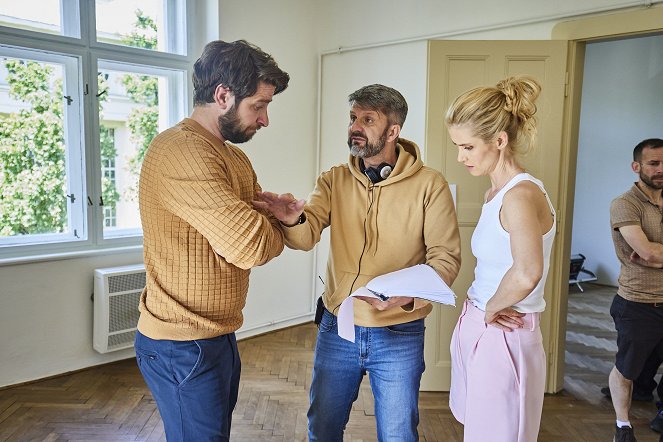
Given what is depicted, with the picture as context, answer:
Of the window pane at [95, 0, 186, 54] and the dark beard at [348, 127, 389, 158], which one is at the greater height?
the window pane at [95, 0, 186, 54]

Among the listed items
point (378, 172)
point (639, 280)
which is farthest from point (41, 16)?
point (639, 280)

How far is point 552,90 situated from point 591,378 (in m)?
2.04

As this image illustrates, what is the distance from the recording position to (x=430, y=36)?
3844 millimetres

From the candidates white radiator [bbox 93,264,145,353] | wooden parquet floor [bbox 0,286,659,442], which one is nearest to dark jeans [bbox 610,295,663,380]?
wooden parquet floor [bbox 0,286,659,442]

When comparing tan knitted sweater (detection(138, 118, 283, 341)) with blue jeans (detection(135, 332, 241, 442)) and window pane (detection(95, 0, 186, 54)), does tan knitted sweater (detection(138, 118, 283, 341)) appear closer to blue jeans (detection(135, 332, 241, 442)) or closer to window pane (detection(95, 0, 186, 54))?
blue jeans (detection(135, 332, 241, 442))

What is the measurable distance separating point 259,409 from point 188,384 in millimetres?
1845

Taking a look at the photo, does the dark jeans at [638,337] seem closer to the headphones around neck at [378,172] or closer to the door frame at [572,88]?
the door frame at [572,88]

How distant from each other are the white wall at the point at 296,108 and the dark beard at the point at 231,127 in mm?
2537

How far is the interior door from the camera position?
311 cm

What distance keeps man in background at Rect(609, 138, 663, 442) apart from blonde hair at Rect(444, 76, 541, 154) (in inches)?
58.2

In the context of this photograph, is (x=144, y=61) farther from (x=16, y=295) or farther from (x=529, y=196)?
(x=529, y=196)

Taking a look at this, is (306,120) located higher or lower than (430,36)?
lower

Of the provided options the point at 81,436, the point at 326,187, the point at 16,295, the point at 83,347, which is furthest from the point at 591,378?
the point at 16,295

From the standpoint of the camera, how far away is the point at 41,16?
11.1ft
